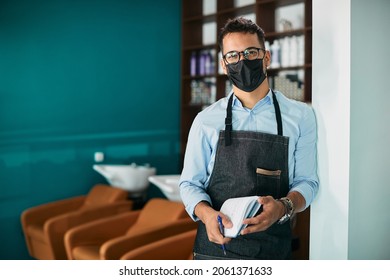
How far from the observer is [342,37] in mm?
1141

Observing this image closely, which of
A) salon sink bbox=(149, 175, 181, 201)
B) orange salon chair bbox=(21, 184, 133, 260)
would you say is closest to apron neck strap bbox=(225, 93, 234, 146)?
salon sink bbox=(149, 175, 181, 201)

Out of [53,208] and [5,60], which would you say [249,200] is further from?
[53,208]

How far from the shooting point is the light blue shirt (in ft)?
3.67

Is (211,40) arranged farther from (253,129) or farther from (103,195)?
(253,129)

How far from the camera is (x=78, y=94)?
251 centimetres

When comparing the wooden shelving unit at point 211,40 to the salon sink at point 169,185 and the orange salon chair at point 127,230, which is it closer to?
the salon sink at point 169,185

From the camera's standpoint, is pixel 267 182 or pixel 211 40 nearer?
pixel 267 182

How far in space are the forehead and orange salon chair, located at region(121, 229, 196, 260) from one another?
1159mm

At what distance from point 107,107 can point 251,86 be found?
1.74 m

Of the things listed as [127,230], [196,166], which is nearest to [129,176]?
[127,230]

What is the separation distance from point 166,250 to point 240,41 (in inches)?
49.5

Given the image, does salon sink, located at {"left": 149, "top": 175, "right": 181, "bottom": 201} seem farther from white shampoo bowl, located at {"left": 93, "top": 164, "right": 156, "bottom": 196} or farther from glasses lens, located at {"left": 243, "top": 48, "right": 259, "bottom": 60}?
glasses lens, located at {"left": 243, "top": 48, "right": 259, "bottom": 60}

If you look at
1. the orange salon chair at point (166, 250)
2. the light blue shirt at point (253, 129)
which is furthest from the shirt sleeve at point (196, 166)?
the orange salon chair at point (166, 250)

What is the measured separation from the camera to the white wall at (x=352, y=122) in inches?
45.1
